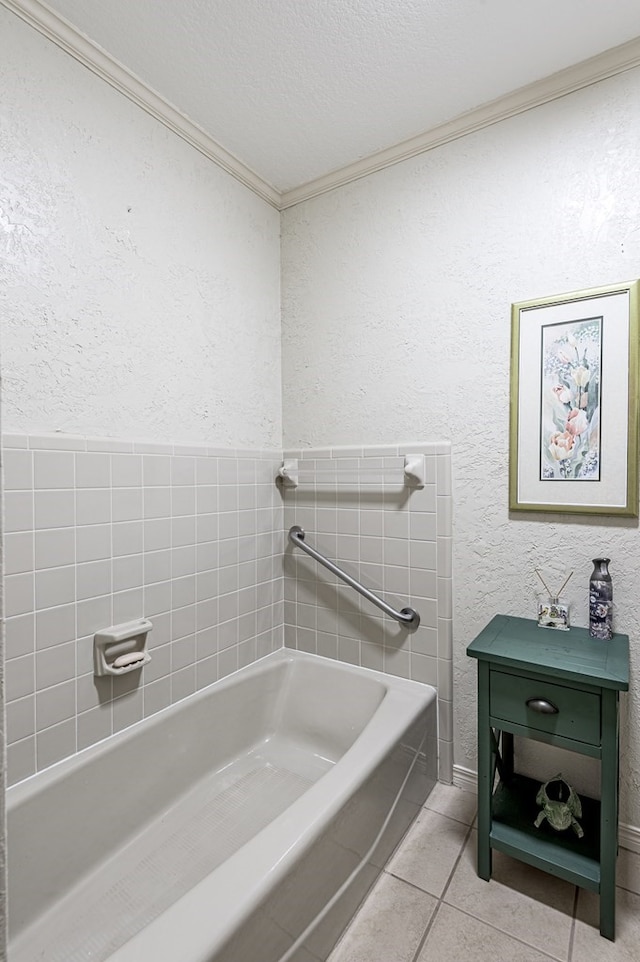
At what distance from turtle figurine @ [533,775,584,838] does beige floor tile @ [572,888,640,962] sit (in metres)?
0.17

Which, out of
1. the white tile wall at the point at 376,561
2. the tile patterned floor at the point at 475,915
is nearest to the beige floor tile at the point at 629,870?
the tile patterned floor at the point at 475,915

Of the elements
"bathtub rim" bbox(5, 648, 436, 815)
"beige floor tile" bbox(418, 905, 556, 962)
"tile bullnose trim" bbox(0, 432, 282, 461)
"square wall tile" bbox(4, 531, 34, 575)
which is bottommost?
"beige floor tile" bbox(418, 905, 556, 962)

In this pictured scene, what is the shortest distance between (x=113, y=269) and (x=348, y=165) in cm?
112

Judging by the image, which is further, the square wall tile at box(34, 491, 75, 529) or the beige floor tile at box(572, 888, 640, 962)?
the square wall tile at box(34, 491, 75, 529)

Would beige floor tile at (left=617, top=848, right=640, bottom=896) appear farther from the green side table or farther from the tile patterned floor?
the green side table

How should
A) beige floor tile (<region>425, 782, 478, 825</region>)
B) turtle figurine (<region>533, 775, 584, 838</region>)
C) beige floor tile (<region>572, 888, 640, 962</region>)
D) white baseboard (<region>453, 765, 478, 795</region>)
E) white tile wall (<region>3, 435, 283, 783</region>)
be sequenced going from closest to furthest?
1. beige floor tile (<region>572, 888, 640, 962</region>)
2. white tile wall (<region>3, 435, 283, 783</region>)
3. turtle figurine (<region>533, 775, 584, 838</region>)
4. beige floor tile (<region>425, 782, 478, 825</region>)
5. white baseboard (<region>453, 765, 478, 795</region>)

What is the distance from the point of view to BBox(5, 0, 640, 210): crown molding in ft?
4.52

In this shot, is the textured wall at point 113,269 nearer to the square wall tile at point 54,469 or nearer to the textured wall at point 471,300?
the square wall tile at point 54,469

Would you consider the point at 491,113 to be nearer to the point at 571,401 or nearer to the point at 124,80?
the point at 571,401

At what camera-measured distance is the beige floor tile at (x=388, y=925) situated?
123 cm

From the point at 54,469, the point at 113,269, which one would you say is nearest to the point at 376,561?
the point at 54,469

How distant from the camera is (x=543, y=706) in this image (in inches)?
52.5

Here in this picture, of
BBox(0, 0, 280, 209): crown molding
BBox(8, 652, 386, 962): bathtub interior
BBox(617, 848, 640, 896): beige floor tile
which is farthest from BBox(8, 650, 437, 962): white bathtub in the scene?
BBox(0, 0, 280, 209): crown molding

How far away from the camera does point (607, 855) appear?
1266 millimetres
